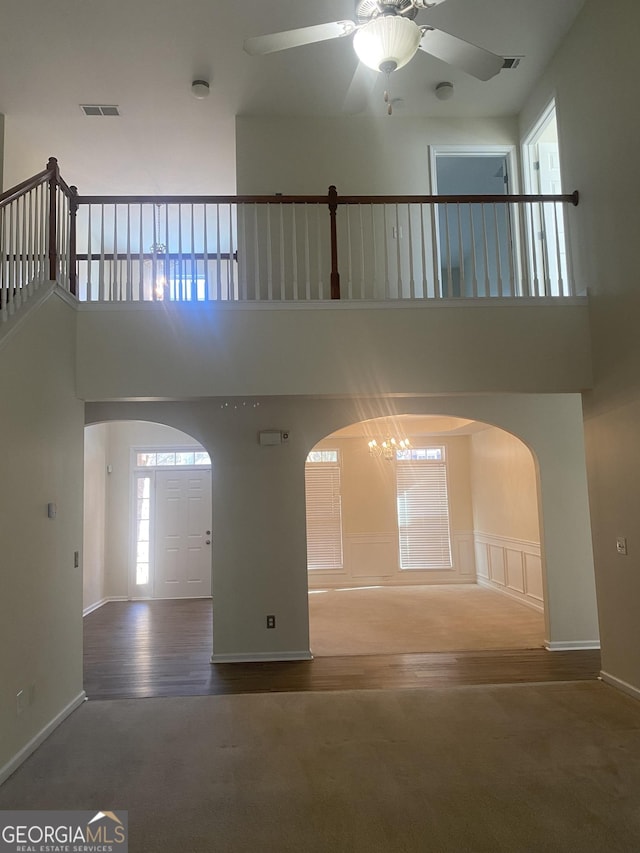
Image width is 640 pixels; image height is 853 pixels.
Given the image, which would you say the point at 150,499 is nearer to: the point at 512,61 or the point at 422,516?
the point at 422,516

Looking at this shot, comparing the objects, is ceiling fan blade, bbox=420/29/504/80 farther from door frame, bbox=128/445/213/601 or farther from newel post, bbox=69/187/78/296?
door frame, bbox=128/445/213/601

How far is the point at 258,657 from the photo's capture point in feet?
18.4

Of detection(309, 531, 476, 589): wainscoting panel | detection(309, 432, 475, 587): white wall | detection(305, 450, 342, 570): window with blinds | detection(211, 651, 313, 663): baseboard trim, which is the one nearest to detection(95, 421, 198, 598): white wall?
detection(305, 450, 342, 570): window with blinds

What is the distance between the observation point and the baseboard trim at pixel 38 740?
3.17 metres

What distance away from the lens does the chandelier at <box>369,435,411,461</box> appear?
910 centimetres

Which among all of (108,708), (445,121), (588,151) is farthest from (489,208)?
(108,708)

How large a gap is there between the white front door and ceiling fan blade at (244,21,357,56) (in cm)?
715

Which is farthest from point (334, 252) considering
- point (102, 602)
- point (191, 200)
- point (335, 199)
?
point (102, 602)

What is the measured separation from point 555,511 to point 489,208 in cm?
329

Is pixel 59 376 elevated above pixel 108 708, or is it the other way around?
pixel 59 376

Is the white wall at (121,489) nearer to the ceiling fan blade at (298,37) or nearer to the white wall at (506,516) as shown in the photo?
the white wall at (506,516)

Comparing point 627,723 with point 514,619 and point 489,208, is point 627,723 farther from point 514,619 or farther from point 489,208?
point 489,208

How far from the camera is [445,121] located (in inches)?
247

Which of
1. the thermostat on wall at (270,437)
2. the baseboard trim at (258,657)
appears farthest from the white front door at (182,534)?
the thermostat on wall at (270,437)
